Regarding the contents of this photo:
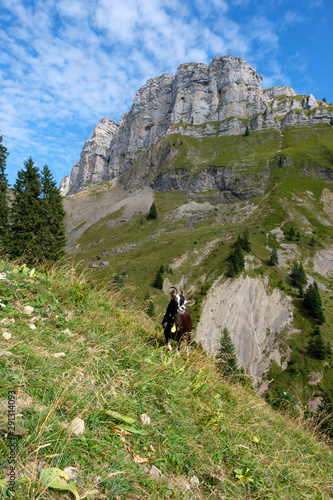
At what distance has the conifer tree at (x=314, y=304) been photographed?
73562 mm

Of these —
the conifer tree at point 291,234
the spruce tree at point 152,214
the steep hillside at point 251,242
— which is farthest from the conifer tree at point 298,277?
the spruce tree at point 152,214

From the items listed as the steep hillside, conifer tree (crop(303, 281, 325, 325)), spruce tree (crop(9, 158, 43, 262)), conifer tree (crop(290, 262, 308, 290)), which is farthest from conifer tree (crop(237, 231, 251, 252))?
spruce tree (crop(9, 158, 43, 262))

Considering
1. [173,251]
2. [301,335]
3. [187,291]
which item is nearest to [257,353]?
[301,335]

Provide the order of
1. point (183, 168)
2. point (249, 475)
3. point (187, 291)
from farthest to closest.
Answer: point (183, 168) → point (187, 291) → point (249, 475)

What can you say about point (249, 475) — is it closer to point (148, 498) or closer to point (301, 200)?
point (148, 498)

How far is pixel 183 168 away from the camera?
191625 mm

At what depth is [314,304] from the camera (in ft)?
246

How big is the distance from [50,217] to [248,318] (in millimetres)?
63455

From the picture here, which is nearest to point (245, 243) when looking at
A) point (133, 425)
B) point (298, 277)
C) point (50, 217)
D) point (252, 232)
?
point (252, 232)

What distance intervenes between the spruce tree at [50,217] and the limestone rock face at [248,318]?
46256 mm

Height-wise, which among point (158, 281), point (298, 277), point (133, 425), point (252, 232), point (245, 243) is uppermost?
point (252, 232)

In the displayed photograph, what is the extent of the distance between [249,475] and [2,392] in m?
3.68

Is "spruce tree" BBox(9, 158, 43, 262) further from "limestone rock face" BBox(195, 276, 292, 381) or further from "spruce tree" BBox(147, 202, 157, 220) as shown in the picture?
"spruce tree" BBox(147, 202, 157, 220)

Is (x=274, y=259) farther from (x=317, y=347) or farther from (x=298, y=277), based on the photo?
(x=317, y=347)
